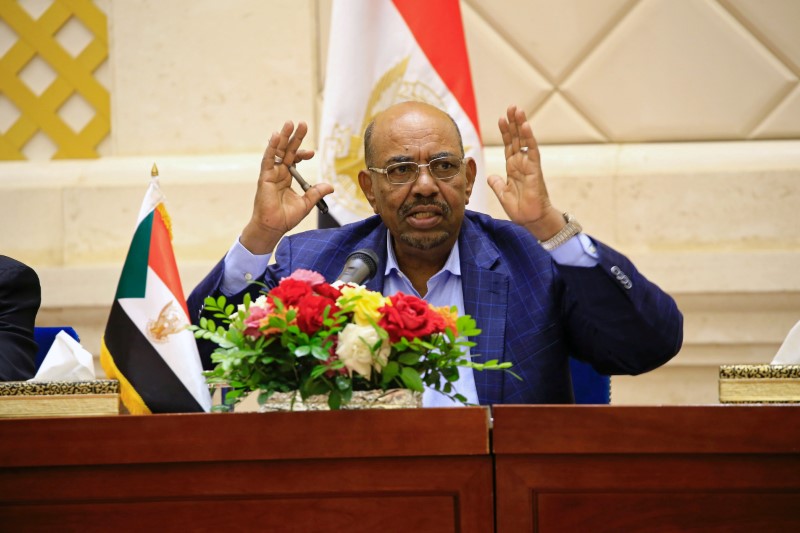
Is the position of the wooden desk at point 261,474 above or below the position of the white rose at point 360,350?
below

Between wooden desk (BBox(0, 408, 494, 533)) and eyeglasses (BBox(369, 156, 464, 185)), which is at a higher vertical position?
eyeglasses (BBox(369, 156, 464, 185))

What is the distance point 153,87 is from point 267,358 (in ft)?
8.40

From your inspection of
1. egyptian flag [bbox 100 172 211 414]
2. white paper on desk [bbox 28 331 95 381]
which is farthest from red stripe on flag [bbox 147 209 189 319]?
white paper on desk [bbox 28 331 95 381]

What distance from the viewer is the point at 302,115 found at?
3984mm

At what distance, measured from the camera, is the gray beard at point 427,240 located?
8.40 feet

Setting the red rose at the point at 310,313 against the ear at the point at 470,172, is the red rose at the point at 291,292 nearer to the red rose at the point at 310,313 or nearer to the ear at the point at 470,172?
the red rose at the point at 310,313

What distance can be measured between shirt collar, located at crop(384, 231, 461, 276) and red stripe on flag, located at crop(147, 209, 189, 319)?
0.52 m

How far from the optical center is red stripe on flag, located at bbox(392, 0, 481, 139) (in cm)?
332

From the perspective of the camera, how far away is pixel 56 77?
411 centimetres

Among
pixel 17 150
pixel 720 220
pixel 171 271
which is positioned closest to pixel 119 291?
pixel 171 271

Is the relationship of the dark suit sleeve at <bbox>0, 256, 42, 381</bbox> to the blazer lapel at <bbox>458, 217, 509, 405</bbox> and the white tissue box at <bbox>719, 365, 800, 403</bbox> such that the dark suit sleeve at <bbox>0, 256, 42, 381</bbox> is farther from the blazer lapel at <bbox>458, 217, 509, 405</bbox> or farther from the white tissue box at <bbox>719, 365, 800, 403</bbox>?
the white tissue box at <bbox>719, 365, 800, 403</bbox>

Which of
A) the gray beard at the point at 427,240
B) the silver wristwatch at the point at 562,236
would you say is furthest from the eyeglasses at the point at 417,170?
the silver wristwatch at the point at 562,236

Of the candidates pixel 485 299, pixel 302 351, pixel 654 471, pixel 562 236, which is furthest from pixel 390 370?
pixel 485 299

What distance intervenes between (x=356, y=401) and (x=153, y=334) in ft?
3.12
